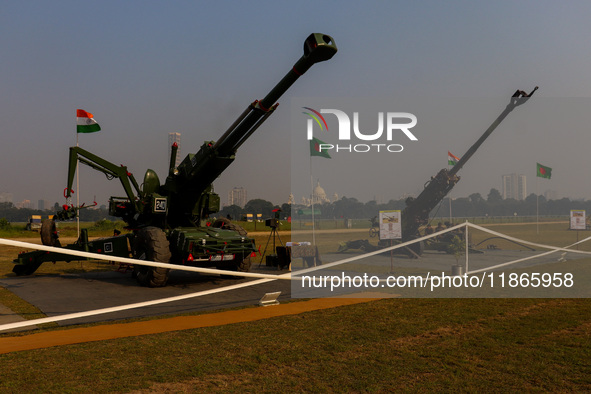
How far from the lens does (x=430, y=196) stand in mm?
16672

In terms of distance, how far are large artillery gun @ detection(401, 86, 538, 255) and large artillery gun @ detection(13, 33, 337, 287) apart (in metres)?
7.39

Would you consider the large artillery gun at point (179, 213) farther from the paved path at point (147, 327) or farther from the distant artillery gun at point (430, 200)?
the distant artillery gun at point (430, 200)

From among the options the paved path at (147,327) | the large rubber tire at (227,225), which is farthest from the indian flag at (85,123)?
the paved path at (147,327)

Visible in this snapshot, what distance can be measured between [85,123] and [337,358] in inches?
519

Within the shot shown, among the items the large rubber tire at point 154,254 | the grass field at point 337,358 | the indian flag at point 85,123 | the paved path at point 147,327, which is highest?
the indian flag at point 85,123

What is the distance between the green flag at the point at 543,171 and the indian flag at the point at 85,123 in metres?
19.0

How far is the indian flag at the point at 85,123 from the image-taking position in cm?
1538

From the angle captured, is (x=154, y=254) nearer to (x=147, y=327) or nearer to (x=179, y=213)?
(x=179, y=213)

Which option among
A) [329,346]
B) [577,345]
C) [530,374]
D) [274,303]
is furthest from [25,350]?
[577,345]

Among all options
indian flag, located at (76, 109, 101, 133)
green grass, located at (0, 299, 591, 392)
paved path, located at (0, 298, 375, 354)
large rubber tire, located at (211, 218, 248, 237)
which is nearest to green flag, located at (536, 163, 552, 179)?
large rubber tire, located at (211, 218, 248, 237)

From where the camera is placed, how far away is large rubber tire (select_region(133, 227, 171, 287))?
393 inches

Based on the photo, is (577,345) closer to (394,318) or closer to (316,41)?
(394,318)

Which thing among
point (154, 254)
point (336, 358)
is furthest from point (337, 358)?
point (154, 254)

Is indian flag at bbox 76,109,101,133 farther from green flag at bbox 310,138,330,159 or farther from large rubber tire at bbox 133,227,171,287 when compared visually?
green flag at bbox 310,138,330,159
